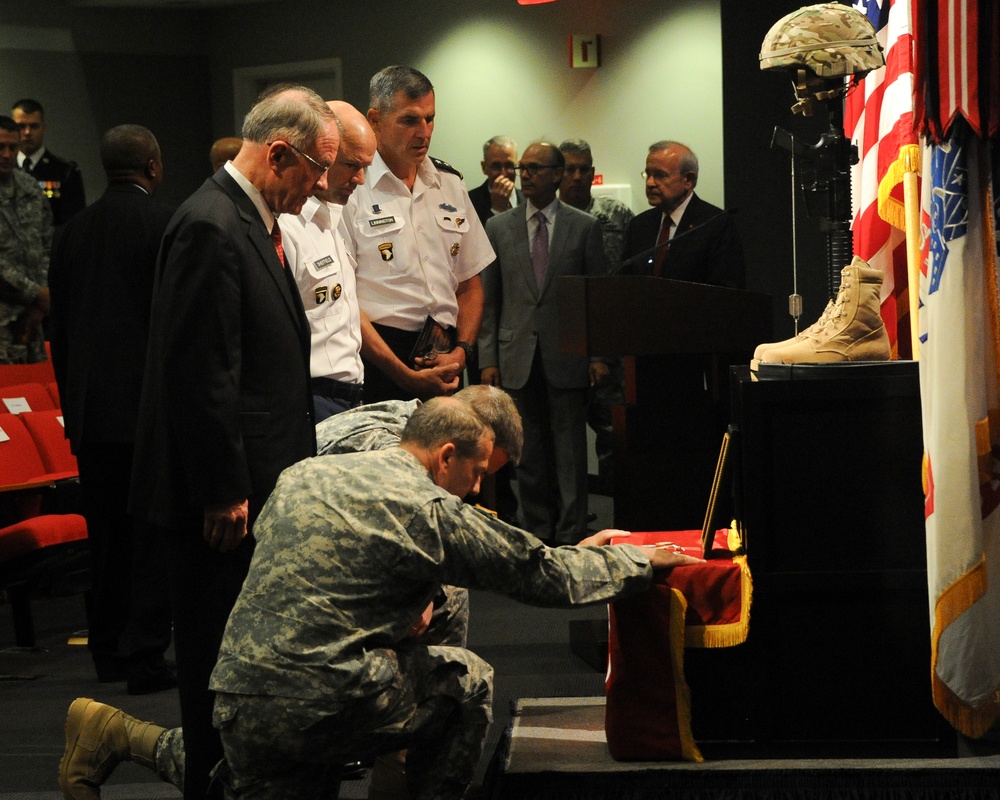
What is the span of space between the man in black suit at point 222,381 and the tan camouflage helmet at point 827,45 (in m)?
0.99

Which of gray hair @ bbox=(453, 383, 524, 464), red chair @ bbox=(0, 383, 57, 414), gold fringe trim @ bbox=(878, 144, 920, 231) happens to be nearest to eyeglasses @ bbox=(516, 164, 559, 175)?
red chair @ bbox=(0, 383, 57, 414)

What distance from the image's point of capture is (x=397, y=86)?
151 inches

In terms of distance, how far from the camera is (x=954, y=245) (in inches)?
104

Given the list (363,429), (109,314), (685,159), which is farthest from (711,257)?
(363,429)

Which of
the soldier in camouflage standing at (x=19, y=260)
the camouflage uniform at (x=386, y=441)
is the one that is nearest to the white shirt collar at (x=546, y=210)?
the soldier in camouflage standing at (x=19, y=260)

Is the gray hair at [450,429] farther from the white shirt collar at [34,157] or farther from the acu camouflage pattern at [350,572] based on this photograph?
the white shirt collar at [34,157]

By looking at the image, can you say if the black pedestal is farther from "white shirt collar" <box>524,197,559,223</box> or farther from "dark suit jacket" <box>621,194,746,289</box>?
"white shirt collar" <box>524,197,559,223</box>

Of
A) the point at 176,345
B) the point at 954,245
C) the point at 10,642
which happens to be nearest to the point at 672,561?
the point at 954,245

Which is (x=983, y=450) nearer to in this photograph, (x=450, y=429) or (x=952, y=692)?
(x=952, y=692)

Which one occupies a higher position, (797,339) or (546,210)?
(546,210)

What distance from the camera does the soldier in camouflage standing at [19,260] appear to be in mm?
6398

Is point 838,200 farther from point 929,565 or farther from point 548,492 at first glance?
point 548,492

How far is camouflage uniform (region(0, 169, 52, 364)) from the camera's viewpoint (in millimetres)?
6395

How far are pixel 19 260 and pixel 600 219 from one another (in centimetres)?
284
